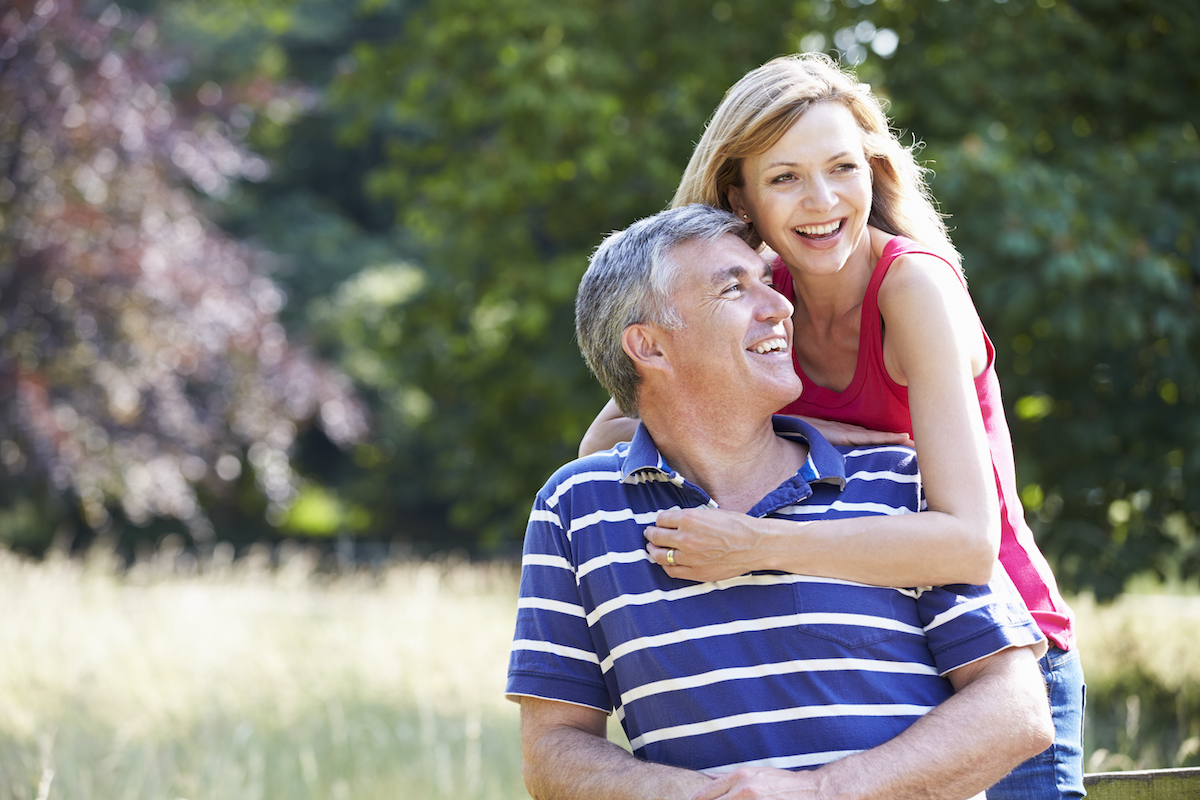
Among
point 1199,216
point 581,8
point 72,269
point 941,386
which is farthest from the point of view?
point 72,269

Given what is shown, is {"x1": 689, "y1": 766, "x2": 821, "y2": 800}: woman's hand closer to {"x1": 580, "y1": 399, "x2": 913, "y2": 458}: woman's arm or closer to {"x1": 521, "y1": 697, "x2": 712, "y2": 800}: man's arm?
{"x1": 521, "y1": 697, "x2": 712, "y2": 800}: man's arm

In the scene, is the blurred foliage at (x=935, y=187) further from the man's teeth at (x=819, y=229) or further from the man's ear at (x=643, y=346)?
the man's ear at (x=643, y=346)

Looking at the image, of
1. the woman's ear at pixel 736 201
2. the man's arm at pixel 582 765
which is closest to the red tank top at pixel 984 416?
the woman's ear at pixel 736 201

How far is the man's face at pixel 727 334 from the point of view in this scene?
6.89 feet

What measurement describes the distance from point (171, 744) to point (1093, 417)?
4.45 metres

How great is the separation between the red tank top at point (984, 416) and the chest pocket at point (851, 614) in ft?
1.12

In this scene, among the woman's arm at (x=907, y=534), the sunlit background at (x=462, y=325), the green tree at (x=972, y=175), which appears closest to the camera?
the woman's arm at (x=907, y=534)

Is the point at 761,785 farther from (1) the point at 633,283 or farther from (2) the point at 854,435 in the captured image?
(1) the point at 633,283

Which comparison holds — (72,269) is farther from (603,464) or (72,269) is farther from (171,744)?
(603,464)

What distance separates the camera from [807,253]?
228 centimetres

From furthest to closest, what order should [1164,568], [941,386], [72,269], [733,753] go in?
[72,269]
[1164,568]
[941,386]
[733,753]

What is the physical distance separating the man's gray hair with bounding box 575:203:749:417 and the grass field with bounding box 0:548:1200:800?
170 centimetres

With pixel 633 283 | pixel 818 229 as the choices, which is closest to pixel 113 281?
pixel 633 283

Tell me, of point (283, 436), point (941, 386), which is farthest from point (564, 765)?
point (283, 436)
